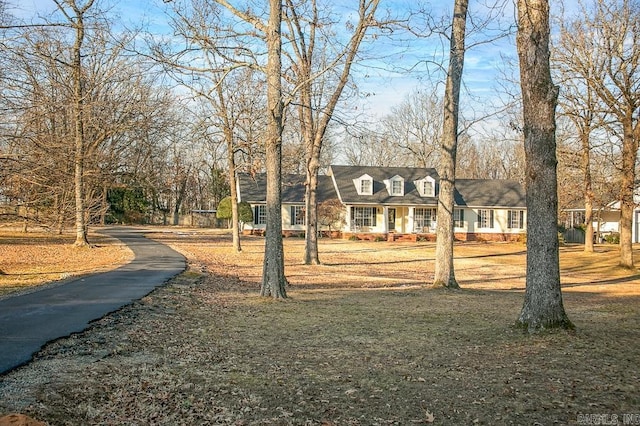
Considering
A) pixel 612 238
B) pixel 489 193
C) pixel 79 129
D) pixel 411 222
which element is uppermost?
pixel 79 129

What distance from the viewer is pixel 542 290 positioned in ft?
24.9

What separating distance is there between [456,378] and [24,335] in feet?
18.7

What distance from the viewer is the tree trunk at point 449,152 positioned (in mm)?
14375

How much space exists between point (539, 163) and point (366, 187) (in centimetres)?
3922

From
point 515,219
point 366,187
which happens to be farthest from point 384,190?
point 515,219

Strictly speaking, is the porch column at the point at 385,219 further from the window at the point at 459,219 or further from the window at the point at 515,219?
the window at the point at 515,219

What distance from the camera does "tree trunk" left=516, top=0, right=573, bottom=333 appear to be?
7625 mm

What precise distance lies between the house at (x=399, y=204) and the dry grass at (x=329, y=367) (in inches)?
1349

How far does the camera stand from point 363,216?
152 feet

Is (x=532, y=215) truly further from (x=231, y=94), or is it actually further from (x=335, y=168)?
(x=335, y=168)

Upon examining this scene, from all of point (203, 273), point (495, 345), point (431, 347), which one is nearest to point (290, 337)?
point (431, 347)

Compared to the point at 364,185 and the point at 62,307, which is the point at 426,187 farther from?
the point at 62,307

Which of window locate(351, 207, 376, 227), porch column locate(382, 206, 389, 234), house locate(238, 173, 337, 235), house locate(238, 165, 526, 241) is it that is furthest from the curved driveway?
porch column locate(382, 206, 389, 234)

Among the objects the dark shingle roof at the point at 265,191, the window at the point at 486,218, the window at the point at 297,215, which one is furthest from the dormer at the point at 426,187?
the window at the point at 297,215
